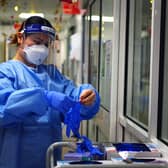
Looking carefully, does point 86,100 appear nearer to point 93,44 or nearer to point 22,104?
point 22,104

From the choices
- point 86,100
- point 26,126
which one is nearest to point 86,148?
point 86,100

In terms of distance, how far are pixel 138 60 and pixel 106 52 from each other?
76 centimetres

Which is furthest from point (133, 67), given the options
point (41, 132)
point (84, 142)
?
point (84, 142)

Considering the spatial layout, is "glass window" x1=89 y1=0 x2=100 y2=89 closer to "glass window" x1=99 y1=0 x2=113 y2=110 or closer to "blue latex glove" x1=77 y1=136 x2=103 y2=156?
"glass window" x1=99 y1=0 x2=113 y2=110

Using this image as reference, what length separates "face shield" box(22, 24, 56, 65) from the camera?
6.63 feet

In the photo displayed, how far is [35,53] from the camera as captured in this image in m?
2.03

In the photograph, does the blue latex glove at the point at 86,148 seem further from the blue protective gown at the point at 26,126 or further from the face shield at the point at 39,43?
the face shield at the point at 39,43

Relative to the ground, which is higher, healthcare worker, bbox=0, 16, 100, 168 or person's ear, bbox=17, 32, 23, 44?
person's ear, bbox=17, 32, 23, 44

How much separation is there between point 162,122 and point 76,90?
51 centimetres

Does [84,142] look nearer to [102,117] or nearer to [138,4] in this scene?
[138,4]

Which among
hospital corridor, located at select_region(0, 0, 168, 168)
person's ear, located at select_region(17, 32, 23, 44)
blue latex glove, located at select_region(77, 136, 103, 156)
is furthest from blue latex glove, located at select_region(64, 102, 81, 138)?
person's ear, located at select_region(17, 32, 23, 44)

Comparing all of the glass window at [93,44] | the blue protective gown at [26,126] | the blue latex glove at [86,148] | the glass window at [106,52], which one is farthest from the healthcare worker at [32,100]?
the glass window at [93,44]

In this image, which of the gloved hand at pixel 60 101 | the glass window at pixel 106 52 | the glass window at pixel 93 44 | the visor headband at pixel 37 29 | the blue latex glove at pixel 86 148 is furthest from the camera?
the glass window at pixel 93 44

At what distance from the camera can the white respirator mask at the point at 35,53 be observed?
2.03m
